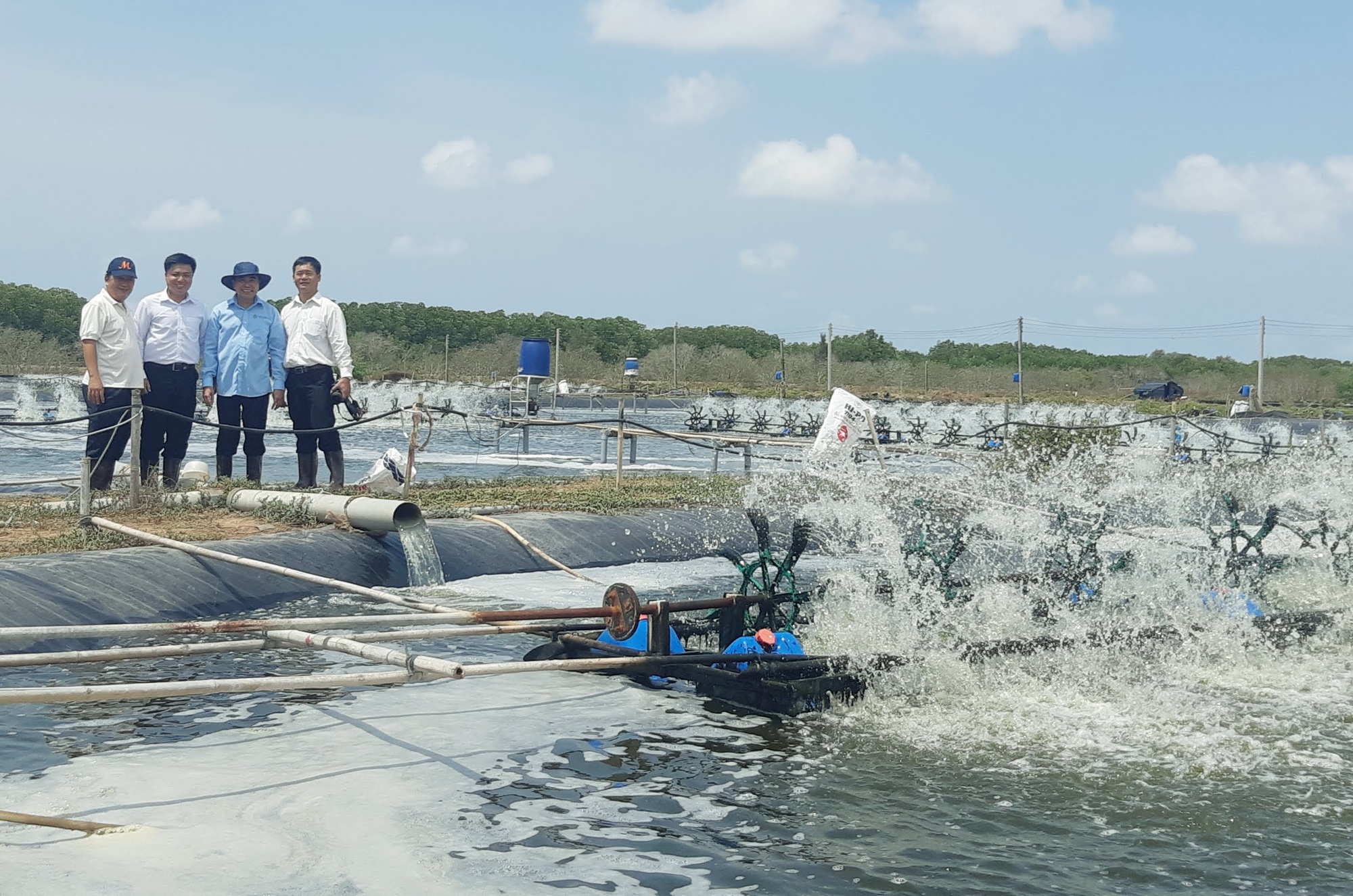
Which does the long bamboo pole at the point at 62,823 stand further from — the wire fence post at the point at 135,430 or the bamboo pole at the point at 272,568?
the wire fence post at the point at 135,430

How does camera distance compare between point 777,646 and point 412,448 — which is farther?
point 412,448

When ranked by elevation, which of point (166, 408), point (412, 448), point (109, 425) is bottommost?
point (412, 448)

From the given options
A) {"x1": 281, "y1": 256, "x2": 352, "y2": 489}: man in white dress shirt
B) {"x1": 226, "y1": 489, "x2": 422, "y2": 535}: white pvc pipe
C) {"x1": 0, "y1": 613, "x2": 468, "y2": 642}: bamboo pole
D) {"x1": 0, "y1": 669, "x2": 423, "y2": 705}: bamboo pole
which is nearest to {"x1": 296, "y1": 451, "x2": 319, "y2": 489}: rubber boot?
{"x1": 281, "y1": 256, "x2": 352, "y2": 489}: man in white dress shirt

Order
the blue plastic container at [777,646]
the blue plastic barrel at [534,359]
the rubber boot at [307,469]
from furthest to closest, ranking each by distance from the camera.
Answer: the blue plastic barrel at [534,359] → the rubber boot at [307,469] → the blue plastic container at [777,646]

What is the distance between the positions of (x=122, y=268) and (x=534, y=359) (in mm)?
14722

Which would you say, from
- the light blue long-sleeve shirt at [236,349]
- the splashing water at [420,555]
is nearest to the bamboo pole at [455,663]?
the splashing water at [420,555]

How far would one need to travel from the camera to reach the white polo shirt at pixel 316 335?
482 inches

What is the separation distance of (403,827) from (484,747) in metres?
1.15

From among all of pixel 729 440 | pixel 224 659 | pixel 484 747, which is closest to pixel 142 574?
pixel 224 659

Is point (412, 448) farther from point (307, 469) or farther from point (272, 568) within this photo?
point (272, 568)

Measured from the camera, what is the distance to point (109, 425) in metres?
11.2

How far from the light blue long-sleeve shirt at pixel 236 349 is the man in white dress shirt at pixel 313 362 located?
33 cm

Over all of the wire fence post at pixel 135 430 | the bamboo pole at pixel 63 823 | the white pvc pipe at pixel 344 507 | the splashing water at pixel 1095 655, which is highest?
the wire fence post at pixel 135 430

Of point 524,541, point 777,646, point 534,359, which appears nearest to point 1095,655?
point 777,646
